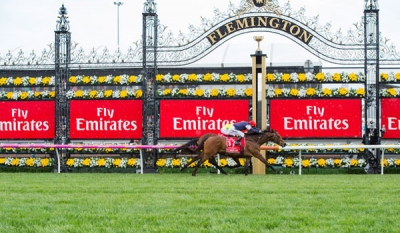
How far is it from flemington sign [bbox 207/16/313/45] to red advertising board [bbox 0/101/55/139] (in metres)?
4.90

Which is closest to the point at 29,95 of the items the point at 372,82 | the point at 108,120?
the point at 108,120

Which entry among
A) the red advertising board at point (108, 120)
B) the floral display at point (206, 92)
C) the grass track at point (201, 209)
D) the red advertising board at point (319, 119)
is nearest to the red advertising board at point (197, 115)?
the floral display at point (206, 92)

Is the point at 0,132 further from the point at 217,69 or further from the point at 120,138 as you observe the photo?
the point at 217,69

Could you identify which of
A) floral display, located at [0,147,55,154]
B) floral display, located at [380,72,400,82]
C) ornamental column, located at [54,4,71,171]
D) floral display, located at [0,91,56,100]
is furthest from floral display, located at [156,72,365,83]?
floral display, located at [0,147,55,154]

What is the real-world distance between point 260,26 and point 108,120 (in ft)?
15.4

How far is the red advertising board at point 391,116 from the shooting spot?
639 inches

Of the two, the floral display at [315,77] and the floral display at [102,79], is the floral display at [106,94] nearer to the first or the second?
the floral display at [102,79]

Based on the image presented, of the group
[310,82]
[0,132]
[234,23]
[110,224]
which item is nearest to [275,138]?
[310,82]

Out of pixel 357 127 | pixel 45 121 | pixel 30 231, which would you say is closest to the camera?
pixel 30 231

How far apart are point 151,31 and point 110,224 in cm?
1158

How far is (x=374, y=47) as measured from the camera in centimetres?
1631

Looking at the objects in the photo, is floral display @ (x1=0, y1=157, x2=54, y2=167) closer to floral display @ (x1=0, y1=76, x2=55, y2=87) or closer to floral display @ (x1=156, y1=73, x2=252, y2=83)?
floral display @ (x1=0, y1=76, x2=55, y2=87)

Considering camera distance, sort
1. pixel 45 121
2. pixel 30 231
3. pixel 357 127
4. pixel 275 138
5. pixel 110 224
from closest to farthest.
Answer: pixel 30 231 → pixel 110 224 → pixel 275 138 → pixel 357 127 → pixel 45 121

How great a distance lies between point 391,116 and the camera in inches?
641
